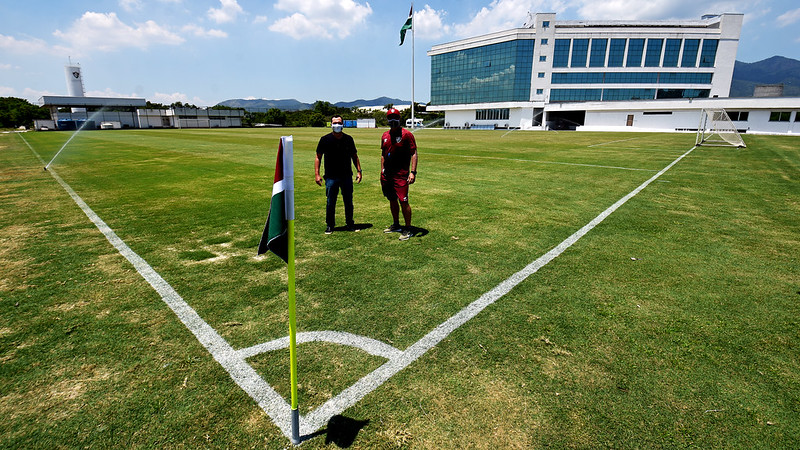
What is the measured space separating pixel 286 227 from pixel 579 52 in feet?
294

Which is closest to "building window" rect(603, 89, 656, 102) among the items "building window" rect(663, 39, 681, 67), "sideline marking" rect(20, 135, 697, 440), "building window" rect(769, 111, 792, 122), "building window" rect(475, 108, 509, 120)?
"building window" rect(663, 39, 681, 67)

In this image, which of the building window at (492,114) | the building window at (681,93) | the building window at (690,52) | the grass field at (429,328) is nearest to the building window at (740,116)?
the building window at (681,93)

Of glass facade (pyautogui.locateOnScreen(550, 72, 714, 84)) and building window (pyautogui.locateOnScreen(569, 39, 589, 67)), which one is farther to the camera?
building window (pyautogui.locateOnScreen(569, 39, 589, 67))

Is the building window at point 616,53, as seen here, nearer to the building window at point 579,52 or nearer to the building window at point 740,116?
the building window at point 579,52

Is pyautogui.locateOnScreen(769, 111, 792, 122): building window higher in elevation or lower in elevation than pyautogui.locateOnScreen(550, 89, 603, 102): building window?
lower

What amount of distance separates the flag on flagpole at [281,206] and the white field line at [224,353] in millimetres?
1116

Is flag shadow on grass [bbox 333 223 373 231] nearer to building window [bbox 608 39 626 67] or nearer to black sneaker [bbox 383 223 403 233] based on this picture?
black sneaker [bbox 383 223 403 233]

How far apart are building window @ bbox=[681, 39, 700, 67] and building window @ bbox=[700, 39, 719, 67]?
108cm

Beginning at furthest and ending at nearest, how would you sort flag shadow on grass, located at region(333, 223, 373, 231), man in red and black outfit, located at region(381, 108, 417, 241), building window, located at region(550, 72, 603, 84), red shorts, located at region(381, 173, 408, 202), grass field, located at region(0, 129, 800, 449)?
building window, located at region(550, 72, 603, 84) < flag shadow on grass, located at region(333, 223, 373, 231) < red shorts, located at region(381, 173, 408, 202) < man in red and black outfit, located at region(381, 108, 417, 241) < grass field, located at region(0, 129, 800, 449)

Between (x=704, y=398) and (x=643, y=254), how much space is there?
336cm

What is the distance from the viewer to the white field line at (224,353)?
106 inches

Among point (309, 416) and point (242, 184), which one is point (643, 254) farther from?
point (242, 184)

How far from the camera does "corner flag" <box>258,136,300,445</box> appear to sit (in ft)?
7.47

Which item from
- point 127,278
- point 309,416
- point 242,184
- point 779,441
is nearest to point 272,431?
point 309,416
